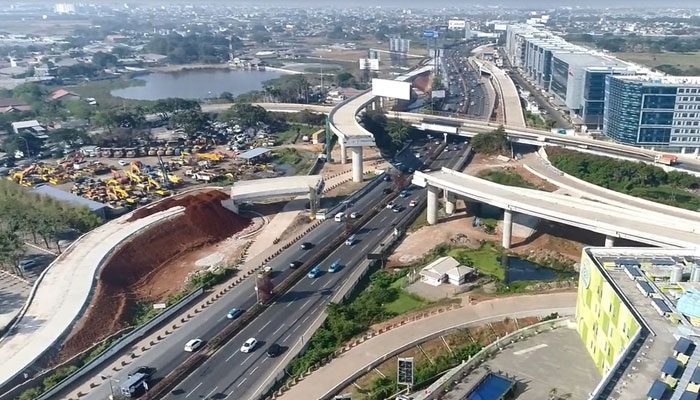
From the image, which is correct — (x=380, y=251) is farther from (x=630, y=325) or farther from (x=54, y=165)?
(x=54, y=165)

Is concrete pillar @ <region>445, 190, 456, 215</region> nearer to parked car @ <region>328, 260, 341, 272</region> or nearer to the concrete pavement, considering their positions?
parked car @ <region>328, 260, 341, 272</region>

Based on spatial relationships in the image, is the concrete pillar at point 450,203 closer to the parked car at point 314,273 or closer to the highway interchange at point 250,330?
the highway interchange at point 250,330

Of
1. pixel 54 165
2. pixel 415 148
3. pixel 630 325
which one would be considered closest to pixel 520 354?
pixel 630 325

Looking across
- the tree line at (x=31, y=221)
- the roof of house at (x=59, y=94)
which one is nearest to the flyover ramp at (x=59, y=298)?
the tree line at (x=31, y=221)

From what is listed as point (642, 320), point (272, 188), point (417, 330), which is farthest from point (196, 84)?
point (642, 320)

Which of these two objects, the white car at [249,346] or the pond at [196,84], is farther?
the pond at [196,84]

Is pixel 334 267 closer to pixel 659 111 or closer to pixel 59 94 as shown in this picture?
pixel 659 111
